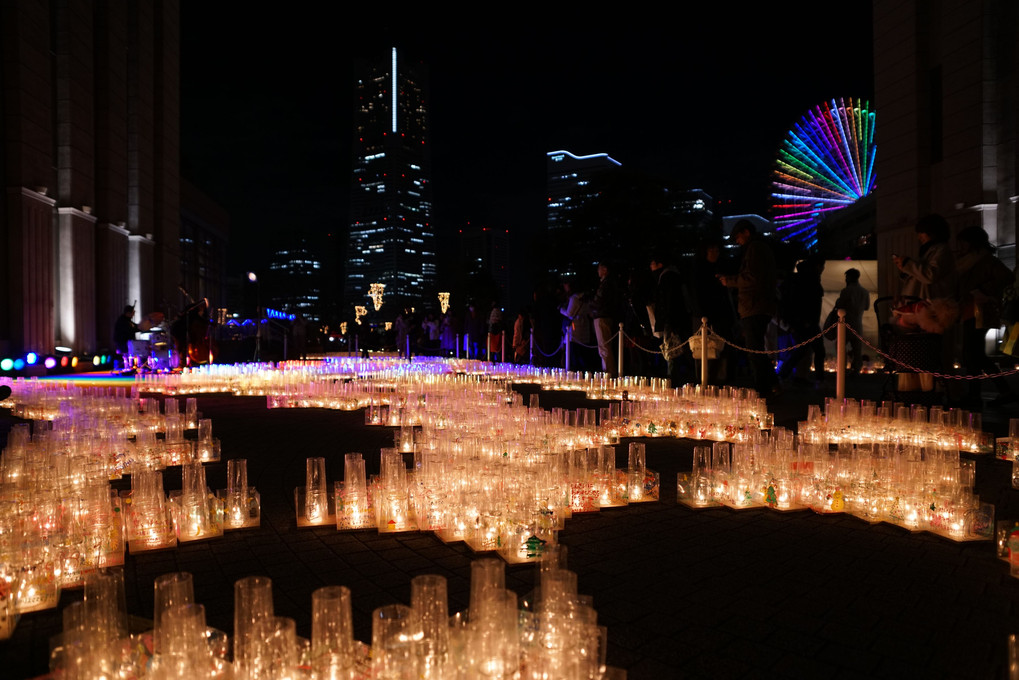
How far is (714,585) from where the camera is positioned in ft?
10.5

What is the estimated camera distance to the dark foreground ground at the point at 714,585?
249 centimetres

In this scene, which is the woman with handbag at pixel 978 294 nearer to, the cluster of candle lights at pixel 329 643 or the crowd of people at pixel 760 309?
the crowd of people at pixel 760 309

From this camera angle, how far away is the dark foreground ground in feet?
8.17

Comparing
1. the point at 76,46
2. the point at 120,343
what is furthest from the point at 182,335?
the point at 76,46

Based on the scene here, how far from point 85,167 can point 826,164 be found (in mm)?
32418

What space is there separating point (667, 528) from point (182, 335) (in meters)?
17.8

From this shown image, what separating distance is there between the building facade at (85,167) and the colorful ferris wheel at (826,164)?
99.4 feet

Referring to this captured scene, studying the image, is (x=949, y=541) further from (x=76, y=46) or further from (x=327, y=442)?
(x=76, y=46)

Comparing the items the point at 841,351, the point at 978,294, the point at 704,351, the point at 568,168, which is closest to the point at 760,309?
the point at 704,351

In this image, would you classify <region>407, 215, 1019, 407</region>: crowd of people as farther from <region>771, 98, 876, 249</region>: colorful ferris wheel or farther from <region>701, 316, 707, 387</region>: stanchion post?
<region>771, 98, 876, 249</region>: colorful ferris wheel

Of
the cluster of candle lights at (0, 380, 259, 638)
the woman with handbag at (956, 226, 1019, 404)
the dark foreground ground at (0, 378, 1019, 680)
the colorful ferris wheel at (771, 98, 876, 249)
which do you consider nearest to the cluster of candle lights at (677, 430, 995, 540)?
the dark foreground ground at (0, 378, 1019, 680)

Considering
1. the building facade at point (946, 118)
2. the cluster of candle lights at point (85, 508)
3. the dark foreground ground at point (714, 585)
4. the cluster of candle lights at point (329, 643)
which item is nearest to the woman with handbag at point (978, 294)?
the dark foreground ground at point (714, 585)

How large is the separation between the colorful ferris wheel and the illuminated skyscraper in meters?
55.7

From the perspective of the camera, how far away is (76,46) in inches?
796
